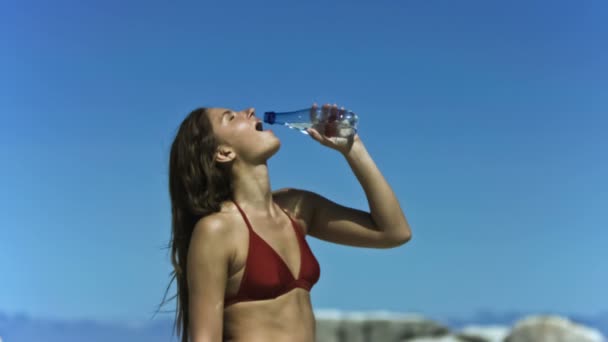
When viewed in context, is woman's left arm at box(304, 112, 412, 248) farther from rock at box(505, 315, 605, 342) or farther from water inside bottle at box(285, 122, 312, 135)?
rock at box(505, 315, 605, 342)

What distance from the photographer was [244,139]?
3.47 meters

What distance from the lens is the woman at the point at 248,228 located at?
322cm

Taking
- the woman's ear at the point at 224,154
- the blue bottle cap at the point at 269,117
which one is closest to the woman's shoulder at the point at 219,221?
the woman's ear at the point at 224,154

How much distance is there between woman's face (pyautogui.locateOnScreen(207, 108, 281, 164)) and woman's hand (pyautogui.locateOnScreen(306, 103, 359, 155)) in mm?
210

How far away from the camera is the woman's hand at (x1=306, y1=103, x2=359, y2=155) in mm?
3598

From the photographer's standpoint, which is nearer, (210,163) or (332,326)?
(210,163)

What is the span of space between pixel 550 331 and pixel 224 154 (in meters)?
15.3

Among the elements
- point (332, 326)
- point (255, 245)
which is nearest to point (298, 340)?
point (255, 245)

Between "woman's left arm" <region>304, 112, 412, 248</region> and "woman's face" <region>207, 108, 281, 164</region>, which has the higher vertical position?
"woman's face" <region>207, 108, 281, 164</region>

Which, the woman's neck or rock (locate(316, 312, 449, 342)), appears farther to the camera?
rock (locate(316, 312, 449, 342))

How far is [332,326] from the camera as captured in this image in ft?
60.5

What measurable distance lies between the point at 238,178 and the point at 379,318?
53.4 ft

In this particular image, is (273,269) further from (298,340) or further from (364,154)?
(364,154)

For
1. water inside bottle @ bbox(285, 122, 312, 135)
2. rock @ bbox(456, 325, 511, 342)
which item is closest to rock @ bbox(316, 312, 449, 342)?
rock @ bbox(456, 325, 511, 342)
